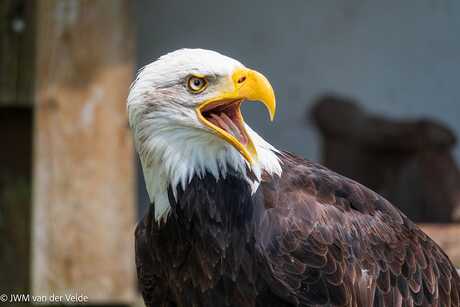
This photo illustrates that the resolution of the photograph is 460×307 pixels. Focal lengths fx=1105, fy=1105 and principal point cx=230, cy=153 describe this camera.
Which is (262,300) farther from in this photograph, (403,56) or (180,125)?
(403,56)

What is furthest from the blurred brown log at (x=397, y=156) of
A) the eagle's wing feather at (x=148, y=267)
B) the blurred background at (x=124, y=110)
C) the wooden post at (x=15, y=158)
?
the eagle's wing feather at (x=148, y=267)

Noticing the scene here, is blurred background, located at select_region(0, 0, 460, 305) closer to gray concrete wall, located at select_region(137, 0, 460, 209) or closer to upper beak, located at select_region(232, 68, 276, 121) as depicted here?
gray concrete wall, located at select_region(137, 0, 460, 209)

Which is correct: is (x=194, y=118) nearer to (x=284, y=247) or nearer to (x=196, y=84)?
(x=196, y=84)

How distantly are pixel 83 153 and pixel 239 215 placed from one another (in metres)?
2.20

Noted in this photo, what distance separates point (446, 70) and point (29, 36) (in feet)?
9.45

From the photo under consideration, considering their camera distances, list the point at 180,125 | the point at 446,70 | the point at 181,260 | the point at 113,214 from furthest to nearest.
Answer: the point at 446,70 → the point at 113,214 → the point at 181,260 → the point at 180,125

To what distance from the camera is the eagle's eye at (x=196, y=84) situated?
344 cm

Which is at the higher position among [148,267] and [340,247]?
[340,247]

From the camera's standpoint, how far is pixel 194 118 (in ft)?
11.3

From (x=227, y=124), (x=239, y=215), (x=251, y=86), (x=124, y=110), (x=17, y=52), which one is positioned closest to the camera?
(x=251, y=86)

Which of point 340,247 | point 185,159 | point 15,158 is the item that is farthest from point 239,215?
point 15,158

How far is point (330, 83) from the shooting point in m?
7.66

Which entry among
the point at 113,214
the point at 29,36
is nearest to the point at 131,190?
the point at 113,214

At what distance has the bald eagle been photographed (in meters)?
3.47
